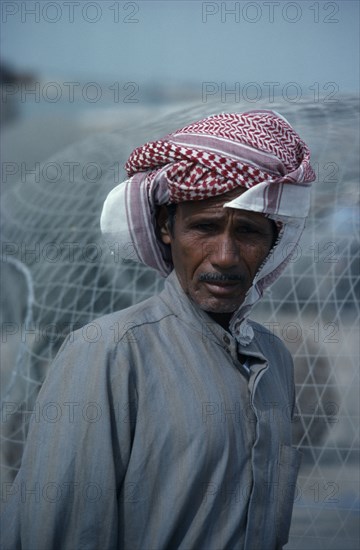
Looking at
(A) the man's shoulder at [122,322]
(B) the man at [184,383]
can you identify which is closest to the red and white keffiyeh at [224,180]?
(B) the man at [184,383]

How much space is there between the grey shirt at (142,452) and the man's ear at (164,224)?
0.54 feet

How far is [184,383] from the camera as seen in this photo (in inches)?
47.0

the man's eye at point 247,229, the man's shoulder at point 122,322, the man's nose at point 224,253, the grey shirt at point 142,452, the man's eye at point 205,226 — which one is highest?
the man's eye at point 205,226

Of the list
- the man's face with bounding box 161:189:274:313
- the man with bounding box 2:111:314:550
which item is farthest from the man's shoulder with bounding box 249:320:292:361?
the man's face with bounding box 161:189:274:313

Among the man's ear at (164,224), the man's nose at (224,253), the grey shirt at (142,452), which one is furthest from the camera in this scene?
the man's ear at (164,224)

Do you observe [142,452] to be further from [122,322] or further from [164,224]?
[164,224]

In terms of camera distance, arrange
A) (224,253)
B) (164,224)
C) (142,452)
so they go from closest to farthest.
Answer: (142,452), (224,253), (164,224)

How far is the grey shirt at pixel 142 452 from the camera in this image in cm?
112

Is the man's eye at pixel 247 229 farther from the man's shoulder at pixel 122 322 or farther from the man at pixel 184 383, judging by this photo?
the man's shoulder at pixel 122 322

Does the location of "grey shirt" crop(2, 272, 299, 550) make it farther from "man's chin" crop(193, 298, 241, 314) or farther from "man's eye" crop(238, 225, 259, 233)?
"man's eye" crop(238, 225, 259, 233)

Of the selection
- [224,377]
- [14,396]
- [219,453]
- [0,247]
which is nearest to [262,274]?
[224,377]

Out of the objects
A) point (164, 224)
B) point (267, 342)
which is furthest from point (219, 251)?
point (267, 342)

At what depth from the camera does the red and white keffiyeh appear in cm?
125

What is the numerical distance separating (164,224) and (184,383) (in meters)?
0.30
